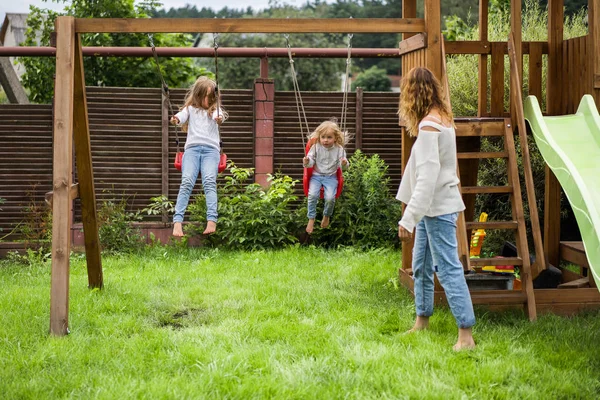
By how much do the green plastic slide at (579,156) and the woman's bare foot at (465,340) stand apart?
94 centimetres

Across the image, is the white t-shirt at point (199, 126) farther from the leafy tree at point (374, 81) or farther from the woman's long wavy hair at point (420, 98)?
the leafy tree at point (374, 81)

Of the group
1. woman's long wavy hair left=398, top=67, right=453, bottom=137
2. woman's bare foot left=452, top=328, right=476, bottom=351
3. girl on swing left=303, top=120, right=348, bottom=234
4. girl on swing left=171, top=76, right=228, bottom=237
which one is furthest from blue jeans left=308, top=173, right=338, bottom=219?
woman's bare foot left=452, top=328, right=476, bottom=351

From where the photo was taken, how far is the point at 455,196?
5.48m

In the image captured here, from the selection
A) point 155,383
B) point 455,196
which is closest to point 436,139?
point 455,196

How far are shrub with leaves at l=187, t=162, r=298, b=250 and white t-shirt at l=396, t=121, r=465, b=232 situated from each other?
16.3 ft

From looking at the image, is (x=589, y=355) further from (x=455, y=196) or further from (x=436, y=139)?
Answer: (x=436, y=139)

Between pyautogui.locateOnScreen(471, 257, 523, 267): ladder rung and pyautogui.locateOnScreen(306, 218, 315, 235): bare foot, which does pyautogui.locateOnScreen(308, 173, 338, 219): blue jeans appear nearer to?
pyautogui.locateOnScreen(306, 218, 315, 235): bare foot

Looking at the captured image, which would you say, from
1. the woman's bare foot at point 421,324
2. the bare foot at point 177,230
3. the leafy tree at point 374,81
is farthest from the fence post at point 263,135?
the leafy tree at point 374,81

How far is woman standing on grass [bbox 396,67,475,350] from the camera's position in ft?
17.6

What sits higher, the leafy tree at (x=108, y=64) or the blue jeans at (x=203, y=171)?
the leafy tree at (x=108, y=64)

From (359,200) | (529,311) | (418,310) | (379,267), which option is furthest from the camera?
(359,200)

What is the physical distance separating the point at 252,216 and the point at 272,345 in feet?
16.2

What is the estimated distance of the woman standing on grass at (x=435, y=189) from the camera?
536 centimetres

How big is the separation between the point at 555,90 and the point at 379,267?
2665 mm
